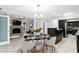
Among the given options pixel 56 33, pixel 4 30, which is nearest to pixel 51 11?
pixel 56 33

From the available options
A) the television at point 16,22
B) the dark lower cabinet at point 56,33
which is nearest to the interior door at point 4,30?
the television at point 16,22

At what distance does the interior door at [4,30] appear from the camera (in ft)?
6.44

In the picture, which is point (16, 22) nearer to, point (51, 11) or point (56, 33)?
point (51, 11)

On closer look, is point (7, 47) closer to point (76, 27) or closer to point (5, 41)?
point (5, 41)

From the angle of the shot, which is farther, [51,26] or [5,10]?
[51,26]

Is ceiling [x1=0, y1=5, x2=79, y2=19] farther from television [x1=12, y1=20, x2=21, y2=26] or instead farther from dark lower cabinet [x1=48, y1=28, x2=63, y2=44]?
dark lower cabinet [x1=48, y1=28, x2=63, y2=44]

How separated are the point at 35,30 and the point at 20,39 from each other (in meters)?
0.47

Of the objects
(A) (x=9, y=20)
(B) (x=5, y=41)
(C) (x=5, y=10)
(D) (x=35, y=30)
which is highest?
(C) (x=5, y=10)

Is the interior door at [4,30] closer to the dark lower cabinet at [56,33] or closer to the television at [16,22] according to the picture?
the television at [16,22]
